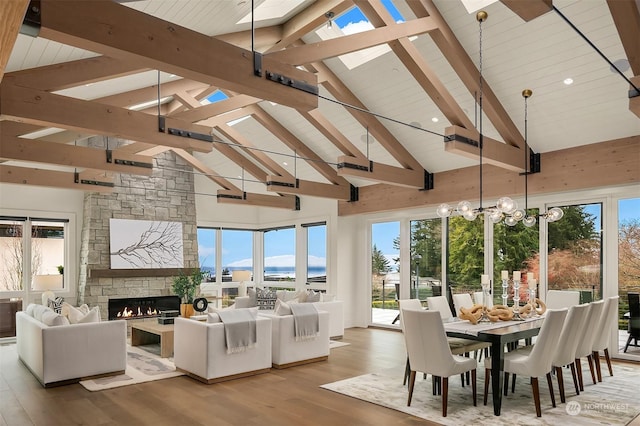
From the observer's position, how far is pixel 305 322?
659cm

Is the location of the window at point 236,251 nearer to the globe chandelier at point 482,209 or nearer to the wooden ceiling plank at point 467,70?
the globe chandelier at point 482,209

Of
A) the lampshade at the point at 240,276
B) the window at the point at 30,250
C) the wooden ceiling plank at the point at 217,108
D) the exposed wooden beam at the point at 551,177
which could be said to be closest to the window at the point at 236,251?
the lampshade at the point at 240,276

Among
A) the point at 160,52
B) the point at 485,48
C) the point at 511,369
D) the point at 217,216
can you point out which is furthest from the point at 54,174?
the point at 511,369

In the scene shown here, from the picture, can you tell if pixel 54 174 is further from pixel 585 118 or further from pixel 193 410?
pixel 585 118

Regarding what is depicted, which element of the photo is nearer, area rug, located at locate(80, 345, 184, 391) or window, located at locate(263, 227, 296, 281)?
area rug, located at locate(80, 345, 184, 391)

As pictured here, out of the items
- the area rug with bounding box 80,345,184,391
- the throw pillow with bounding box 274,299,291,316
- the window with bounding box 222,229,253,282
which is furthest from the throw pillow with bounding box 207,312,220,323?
the window with bounding box 222,229,253,282

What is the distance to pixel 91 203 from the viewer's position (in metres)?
9.75

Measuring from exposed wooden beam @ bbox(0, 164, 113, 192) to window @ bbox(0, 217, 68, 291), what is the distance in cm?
181

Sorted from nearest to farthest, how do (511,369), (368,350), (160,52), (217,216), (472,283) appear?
(160,52)
(511,369)
(368,350)
(472,283)
(217,216)

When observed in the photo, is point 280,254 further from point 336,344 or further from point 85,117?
point 85,117

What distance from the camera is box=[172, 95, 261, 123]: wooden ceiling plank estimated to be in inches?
249

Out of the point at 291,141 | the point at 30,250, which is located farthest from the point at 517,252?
the point at 30,250

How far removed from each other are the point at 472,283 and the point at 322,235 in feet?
12.1

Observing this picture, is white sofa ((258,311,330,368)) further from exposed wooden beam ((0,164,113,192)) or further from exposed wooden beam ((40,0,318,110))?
Answer: exposed wooden beam ((0,164,113,192))
